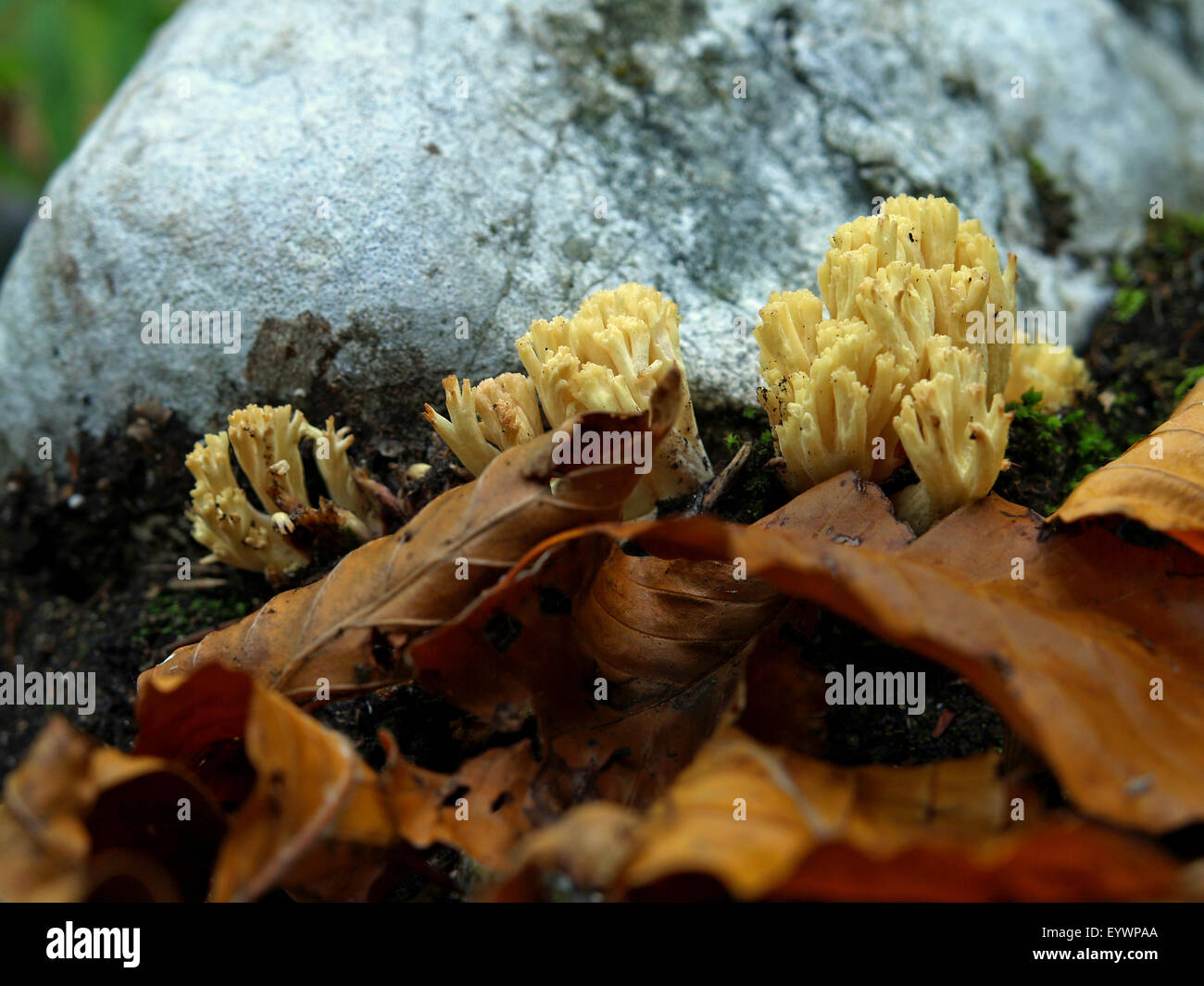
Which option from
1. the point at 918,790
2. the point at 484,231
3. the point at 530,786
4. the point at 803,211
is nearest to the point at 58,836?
the point at 530,786

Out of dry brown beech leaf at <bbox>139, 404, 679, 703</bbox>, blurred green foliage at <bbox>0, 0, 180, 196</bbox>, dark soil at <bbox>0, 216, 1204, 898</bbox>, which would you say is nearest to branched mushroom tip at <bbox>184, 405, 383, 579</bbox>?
dark soil at <bbox>0, 216, 1204, 898</bbox>

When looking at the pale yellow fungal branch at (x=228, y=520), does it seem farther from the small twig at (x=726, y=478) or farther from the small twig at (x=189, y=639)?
the small twig at (x=726, y=478)

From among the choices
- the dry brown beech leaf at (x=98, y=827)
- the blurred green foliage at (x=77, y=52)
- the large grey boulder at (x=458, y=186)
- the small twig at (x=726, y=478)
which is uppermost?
the blurred green foliage at (x=77, y=52)

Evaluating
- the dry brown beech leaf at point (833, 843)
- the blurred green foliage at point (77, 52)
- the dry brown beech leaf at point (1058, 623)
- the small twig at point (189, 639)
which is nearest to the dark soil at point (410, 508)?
the small twig at point (189, 639)

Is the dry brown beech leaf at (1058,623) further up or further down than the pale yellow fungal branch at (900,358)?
further down

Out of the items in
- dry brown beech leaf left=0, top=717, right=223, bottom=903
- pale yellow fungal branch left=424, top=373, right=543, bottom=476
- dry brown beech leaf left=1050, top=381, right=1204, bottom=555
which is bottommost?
dry brown beech leaf left=0, top=717, right=223, bottom=903

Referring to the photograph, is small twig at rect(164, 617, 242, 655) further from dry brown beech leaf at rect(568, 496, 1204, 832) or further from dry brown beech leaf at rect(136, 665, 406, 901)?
dry brown beech leaf at rect(568, 496, 1204, 832)
